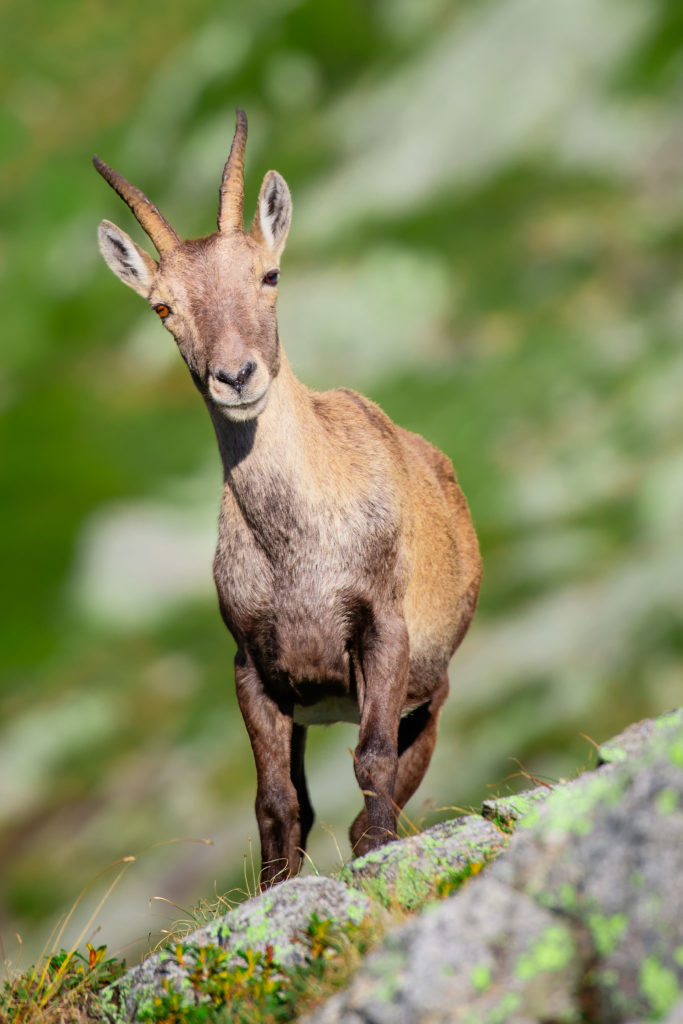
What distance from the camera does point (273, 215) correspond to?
37.8ft

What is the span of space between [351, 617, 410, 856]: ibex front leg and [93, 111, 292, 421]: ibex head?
6.94ft

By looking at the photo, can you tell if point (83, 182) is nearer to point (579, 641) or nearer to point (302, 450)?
point (579, 641)

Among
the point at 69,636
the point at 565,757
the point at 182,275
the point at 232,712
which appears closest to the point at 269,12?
the point at 69,636

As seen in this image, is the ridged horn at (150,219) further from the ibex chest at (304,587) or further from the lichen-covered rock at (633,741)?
the lichen-covered rock at (633,741)

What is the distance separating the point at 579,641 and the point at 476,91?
214 ft

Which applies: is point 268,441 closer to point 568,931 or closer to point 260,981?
point 260,981

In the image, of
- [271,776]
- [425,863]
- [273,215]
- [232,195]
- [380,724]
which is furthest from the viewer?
[273,215]

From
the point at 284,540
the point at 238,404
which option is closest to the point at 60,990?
the point at 284,540

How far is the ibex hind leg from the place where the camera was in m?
12.5

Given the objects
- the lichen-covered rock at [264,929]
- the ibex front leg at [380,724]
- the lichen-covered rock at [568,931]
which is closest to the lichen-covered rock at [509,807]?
the ibex front leg at [380,724]

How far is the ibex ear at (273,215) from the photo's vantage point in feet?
37.2

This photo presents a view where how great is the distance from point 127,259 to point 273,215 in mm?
1361

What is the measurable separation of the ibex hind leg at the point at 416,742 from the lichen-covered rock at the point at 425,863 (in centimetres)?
406

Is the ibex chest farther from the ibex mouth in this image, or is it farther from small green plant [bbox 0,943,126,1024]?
small green plant [bbox 0,943,126,1024]
